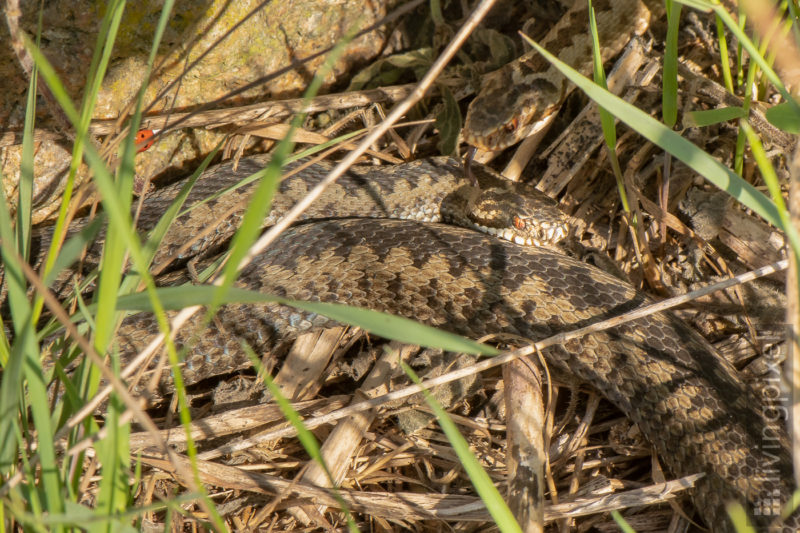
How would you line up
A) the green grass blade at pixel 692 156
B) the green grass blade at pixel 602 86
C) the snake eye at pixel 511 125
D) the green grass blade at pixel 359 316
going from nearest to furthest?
the green grass blade at pixel 359 316 < the green grass blade at pixel 692 156 < the green grass blade at pixel 602 86 < the snake eye at pixel 511 125

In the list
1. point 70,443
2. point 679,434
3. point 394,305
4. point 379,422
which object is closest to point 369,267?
point 394,305

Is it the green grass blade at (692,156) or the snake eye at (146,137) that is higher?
the green grass blade at (692,156)

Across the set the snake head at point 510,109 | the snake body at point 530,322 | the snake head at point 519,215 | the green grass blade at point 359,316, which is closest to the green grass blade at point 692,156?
the green grass blade at point 359,316

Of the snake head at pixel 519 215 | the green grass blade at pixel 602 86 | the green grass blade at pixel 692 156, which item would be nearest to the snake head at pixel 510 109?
the snake head at pixel 519 215

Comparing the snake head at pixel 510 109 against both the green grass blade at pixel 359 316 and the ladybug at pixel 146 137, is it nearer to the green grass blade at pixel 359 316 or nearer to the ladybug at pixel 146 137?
the ladybug at pixel 146 137

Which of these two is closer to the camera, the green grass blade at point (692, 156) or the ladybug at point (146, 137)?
the green grass blade at point (692, 156)

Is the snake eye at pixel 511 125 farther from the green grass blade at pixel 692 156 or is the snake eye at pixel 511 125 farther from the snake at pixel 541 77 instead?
the green grass blade at pixel 692 156

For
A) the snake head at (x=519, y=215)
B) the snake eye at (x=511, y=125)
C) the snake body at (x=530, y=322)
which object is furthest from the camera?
the snake eye at (x=511, y=125)

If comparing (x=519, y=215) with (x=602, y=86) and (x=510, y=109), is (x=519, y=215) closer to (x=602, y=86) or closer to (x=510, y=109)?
(x=510, y=109)

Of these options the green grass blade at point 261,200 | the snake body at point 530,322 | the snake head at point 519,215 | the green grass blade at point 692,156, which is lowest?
the snake body at point 530,322
